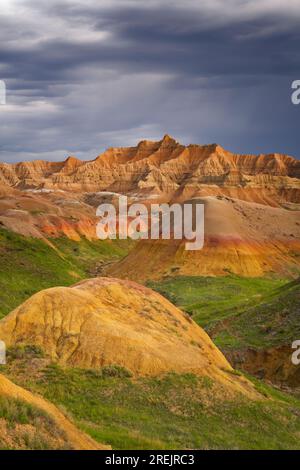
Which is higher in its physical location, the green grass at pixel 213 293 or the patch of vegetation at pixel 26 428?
the patch of vegetation at pixel 26 428

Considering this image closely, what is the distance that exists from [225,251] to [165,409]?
5570 centimetres

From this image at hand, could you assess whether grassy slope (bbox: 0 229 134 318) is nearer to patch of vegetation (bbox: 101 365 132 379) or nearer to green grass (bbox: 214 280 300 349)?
green grass (bbox: 214 280 300 349)

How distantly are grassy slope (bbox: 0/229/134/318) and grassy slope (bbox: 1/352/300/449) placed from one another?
67.3ft

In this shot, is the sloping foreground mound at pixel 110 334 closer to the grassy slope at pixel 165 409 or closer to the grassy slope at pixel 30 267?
the grassy slope at pixel 165 409

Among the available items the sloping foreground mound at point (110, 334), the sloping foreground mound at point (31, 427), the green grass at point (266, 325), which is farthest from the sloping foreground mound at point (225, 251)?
→ the sloping foreground mound at point (31, 427)

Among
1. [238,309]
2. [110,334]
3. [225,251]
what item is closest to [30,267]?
[238,309]

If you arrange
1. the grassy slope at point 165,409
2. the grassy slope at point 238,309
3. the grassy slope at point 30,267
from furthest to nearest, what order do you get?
1. the grassy slope at point 30,267
2. the grassy slope at point 238,309
3. the grassy slope at point 165,409

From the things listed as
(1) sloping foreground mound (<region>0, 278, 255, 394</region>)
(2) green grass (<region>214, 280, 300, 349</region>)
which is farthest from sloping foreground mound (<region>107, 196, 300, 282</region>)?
(1) sloping foreground mound (<region>0, 278, 255, 394</region>)

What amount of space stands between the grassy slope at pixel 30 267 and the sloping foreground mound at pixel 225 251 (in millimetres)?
7275

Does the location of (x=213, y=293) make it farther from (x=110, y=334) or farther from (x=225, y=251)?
(x=110, y=334)

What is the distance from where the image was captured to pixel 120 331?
2281 cm

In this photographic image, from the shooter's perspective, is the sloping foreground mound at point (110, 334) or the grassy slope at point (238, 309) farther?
the grassy slope at point (238, 309)

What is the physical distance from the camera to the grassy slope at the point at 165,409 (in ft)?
58.7
